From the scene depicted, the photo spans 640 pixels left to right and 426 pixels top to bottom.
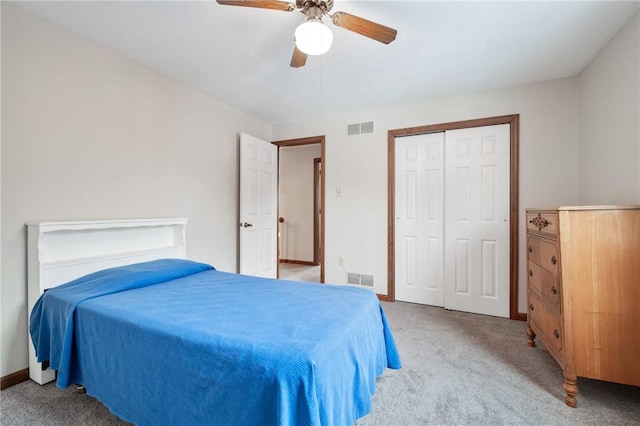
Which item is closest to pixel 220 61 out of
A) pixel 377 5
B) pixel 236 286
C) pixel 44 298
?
pixel 377 5

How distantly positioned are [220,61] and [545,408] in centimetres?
332

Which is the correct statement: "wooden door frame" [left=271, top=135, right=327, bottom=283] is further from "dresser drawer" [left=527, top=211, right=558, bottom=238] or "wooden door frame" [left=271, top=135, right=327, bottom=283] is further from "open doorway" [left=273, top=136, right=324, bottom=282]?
"dresser drawer" [left=527, top=211, right=558, bottom=238]

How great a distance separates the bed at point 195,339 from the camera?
92 centimetres

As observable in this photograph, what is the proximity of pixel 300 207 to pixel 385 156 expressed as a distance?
281 centimetres

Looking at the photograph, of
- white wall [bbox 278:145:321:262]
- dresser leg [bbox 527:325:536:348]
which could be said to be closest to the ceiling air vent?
white wall [bbox 278:145:321:262]

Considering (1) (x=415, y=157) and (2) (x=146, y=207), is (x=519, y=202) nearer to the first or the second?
(1) (x=415, y=157)

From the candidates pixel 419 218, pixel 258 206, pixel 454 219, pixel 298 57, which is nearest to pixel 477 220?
pixel 454 219

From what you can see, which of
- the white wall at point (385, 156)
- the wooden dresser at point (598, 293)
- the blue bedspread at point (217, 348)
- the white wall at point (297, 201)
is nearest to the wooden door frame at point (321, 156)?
the white wall at point (385, 156)

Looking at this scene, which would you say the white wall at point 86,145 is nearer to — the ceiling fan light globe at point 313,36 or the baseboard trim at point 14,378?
the baseboard trim at point 14,378

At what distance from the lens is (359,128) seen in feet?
11.5

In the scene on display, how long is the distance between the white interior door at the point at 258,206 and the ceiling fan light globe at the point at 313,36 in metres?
1.96

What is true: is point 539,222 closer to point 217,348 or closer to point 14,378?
point 217,348

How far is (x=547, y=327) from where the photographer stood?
184 cm

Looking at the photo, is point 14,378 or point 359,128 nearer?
point 14,378
